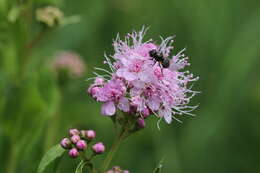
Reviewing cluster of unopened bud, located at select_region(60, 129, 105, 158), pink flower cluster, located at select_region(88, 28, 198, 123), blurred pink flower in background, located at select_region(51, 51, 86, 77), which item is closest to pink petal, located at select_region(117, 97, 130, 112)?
pink flower cluster, located at select_region(88, 28, 198, 123)

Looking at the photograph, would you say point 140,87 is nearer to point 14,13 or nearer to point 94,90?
point 94,90

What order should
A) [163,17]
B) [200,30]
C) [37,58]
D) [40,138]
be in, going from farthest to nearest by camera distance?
1. [163,17]
2. [200,30]
3. [37,58]
4. [40,138]

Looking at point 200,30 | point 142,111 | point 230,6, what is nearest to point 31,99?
point 142,111

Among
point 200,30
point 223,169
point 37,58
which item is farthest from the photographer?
point 200,30

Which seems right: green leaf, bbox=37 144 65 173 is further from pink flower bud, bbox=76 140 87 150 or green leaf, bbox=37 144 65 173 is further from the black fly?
the black fly

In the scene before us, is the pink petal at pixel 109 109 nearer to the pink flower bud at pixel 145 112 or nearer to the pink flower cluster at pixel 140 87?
the pink flower cluster at pixel 140 87

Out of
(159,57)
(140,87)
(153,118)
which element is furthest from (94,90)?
(153,118)

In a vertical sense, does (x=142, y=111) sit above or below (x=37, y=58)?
below

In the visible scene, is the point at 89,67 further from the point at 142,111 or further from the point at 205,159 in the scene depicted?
the point at 142,111
